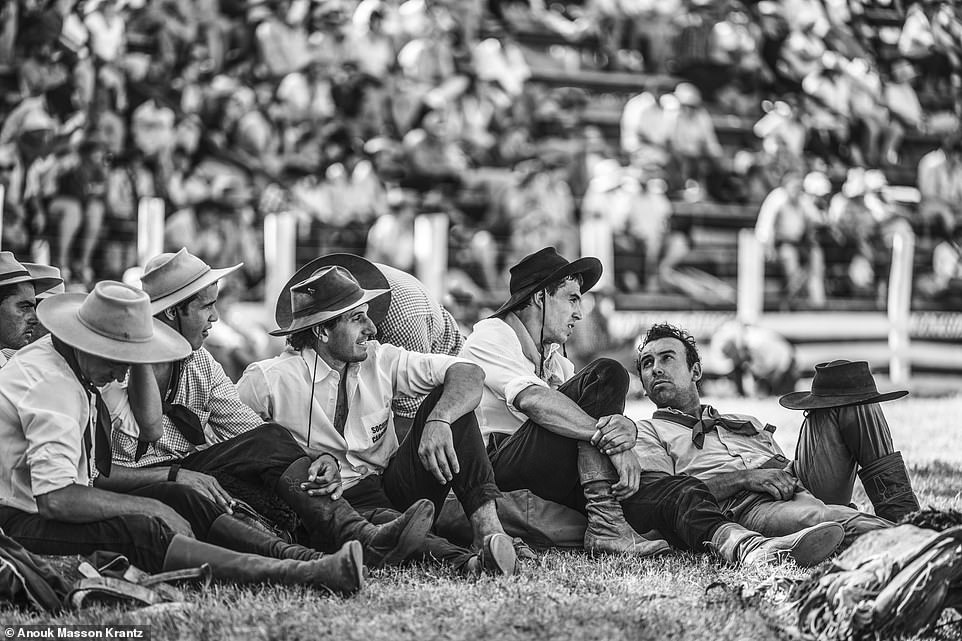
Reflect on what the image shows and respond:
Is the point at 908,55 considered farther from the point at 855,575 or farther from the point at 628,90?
the point at 855,575

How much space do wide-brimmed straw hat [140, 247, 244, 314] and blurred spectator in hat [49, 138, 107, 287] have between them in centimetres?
702

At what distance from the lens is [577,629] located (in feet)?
11.4

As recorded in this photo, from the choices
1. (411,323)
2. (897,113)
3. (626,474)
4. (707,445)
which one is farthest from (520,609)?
(897,113)

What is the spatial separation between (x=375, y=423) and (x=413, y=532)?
60 cm

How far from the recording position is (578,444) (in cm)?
466

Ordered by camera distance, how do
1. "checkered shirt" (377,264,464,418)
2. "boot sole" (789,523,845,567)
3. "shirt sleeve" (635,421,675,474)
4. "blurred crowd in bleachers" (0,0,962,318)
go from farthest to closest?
"blurred crowd in bleachers" (0,0,962,318) < "checkered shirt" (377,264,464,418) < "shirt sleeve" (635,421,675,474) < "boot sole" (789,523,845,567)

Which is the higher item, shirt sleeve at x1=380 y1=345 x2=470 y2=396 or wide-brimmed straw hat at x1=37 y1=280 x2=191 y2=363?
wide-brimmed straw hat at x1=37 y1=280 x2=191 y2=363

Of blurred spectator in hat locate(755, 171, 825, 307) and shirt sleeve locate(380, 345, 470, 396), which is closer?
shirt sleeve locate(380, 345, 470, 396)

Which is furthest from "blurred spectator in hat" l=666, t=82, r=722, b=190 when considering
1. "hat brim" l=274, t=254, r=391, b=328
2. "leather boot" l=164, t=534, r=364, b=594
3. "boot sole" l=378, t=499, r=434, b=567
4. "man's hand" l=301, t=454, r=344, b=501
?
"leather boot" l=164, t=534, r=364, b=594

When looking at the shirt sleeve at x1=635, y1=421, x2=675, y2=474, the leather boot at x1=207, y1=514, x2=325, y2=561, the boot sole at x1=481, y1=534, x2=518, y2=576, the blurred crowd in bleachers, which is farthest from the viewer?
the blurred crowd in bleachers

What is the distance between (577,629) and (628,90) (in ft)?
45.4

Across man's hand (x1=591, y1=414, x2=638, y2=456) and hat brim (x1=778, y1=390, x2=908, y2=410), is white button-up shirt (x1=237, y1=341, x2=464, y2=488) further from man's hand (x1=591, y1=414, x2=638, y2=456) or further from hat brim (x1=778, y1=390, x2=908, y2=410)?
hat brim (x1=778, y1=390, x2=908, y2=410)

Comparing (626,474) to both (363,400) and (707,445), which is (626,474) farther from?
(363,400)

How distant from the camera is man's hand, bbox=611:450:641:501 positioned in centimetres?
454
